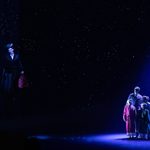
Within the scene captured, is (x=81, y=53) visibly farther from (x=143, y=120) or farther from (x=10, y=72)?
(x=143, y=120)

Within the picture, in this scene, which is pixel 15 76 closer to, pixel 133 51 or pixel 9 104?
pixel 9 104

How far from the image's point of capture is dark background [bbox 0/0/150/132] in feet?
34.1

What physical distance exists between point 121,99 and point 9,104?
319 centimetres

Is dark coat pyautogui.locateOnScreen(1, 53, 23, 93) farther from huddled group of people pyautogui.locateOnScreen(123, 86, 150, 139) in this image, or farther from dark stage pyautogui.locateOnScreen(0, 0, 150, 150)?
huddled group of people pyautogui.locateOnScreen(123, 86, 150, 139)

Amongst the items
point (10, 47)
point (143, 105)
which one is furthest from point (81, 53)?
point (143, 105)

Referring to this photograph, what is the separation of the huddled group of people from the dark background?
1598mm

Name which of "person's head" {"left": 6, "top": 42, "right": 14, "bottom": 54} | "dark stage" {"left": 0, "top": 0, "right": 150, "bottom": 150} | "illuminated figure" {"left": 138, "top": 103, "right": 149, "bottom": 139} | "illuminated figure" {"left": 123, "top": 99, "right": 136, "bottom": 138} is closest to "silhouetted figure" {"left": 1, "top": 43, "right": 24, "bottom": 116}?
"person's head" {"left": 6, "top": 42, "right": 14, "bottom": 54}

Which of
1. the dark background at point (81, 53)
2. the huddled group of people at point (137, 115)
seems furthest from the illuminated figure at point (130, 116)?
the dark background at point (81, 53)

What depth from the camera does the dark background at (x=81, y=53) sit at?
1038cm

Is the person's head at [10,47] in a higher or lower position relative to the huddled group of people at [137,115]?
higher

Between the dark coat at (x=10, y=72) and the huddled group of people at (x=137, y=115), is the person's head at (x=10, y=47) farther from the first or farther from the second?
the huddled group of people at (x=137, y=115)

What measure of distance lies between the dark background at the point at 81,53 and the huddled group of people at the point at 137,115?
1.60m

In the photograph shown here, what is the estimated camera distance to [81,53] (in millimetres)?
10688

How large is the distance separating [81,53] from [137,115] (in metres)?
2.95
